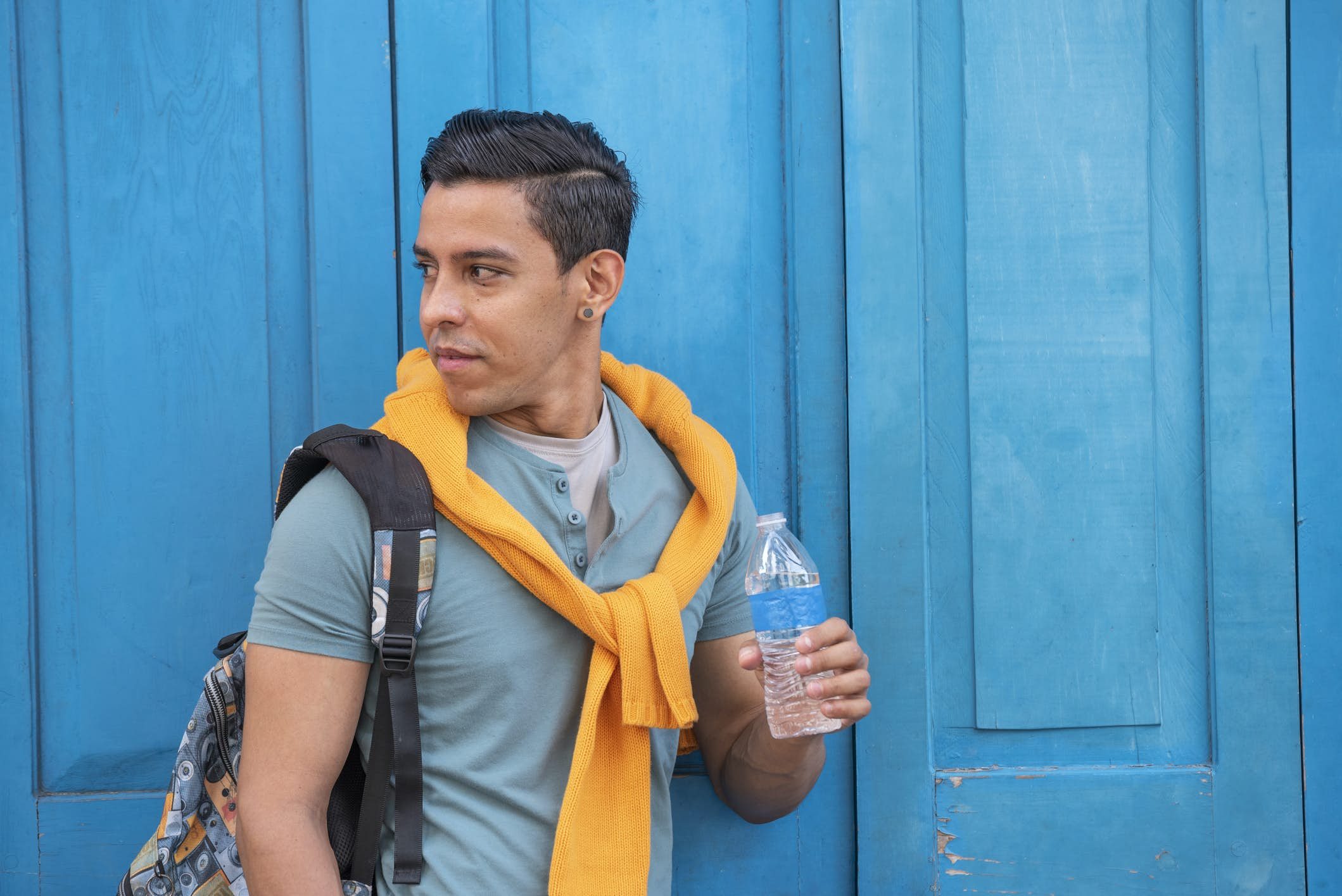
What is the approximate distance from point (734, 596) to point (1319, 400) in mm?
1228

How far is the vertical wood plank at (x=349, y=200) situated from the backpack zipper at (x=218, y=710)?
56 cm

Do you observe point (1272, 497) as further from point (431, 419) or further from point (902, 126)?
point (431, 419)

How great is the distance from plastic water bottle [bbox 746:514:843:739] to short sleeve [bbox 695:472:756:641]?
0.40 feet

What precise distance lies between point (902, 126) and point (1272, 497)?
103cm

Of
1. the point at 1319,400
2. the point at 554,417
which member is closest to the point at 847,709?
the point at 554,417

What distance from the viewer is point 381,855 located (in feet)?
4.85

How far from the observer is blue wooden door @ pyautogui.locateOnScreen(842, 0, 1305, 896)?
1.92 meters

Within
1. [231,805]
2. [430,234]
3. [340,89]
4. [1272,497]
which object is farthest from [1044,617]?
[340,89]

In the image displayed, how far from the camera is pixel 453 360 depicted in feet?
4.97

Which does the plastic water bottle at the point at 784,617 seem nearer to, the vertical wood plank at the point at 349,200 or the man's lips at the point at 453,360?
the man's lips at the point at 453,360

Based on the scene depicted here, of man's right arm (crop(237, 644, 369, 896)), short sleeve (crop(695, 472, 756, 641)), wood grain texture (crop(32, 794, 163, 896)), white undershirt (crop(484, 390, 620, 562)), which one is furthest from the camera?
wood grain texture (crop(32, 794, 163, 896))

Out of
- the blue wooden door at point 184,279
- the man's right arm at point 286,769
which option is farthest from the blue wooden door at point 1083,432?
the man's right arm at point 286,769

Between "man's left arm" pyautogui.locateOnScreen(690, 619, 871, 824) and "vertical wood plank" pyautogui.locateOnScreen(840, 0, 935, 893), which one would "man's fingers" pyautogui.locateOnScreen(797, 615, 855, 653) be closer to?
"man's left arm" pyautogui.locateOnScreen(690, 619, 871, 824)

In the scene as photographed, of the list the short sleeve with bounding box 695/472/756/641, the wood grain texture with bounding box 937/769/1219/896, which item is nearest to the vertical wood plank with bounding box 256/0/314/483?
the short sleeve with bounding box 695/472/756/641
